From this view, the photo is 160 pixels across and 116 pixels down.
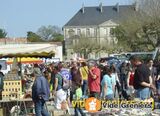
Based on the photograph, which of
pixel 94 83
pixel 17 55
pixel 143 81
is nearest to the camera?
pixel 143 81

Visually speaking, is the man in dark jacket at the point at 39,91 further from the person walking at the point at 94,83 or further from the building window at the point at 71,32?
the building window at the point at 71,32

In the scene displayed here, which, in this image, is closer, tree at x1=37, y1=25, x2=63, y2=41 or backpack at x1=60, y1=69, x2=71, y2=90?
backpack at x1=60, y1=69, x2=71, y2=90

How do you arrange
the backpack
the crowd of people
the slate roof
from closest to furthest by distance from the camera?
the crowd of people < the backpack < the slate roof

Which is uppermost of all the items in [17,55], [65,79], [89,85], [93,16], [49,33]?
[93,16]

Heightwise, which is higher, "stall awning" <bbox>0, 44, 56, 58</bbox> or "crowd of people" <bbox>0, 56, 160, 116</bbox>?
"stall awning" <bbox>0, 44, 56, 58</bbox>

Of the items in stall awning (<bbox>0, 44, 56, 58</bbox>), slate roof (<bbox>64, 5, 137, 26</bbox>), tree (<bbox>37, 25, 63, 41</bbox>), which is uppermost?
slate roof (<bbox>64, 5, 137, 26</bbox>)

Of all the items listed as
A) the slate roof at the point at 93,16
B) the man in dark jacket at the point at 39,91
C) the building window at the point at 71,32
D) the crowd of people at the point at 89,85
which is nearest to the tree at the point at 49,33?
the building window at the point at 71,32

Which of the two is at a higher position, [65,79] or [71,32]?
[71,32]

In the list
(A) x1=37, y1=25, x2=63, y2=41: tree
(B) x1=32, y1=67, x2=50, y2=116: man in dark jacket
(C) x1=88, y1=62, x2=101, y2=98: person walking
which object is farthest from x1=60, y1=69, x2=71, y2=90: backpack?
(A) x1=37, y1=25, x2=63, y2=41: tree

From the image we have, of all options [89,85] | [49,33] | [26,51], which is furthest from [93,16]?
[89,85]

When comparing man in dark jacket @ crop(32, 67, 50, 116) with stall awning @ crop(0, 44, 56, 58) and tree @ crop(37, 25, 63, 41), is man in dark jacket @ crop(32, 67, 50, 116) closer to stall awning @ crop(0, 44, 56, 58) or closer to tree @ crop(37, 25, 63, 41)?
stall awning @ crop(0, 44, 56, 58)

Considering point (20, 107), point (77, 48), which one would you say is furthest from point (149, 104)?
point (77, 48)

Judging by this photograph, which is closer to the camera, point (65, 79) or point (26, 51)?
point (65, 79)

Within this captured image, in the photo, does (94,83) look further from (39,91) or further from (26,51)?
(39,91)
